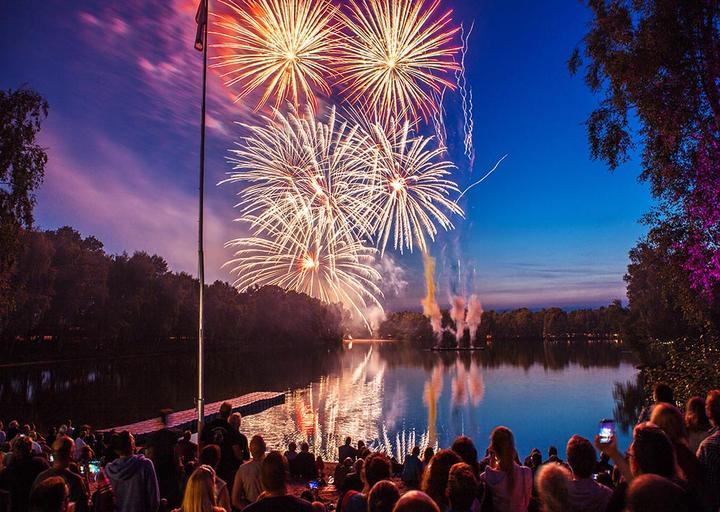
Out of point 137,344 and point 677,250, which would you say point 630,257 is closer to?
point 677,250

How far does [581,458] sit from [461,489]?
1233mm

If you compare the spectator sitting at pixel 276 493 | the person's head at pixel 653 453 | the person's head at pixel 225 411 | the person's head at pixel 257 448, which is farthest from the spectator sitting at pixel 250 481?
the person's head at pixel 653 453

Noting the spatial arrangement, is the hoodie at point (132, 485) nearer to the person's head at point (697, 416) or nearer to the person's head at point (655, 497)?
the person's head at point (655, 497)

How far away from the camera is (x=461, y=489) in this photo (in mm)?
3768

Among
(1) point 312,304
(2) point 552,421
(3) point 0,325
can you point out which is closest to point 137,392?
(3) point 0,325

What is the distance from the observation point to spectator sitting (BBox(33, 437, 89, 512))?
5672 millimetres

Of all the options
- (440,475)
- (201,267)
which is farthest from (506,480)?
(201,267)

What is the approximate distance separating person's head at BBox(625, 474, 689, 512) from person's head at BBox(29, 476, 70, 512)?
3914 millimetres

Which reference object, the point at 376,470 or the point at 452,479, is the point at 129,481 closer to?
the point at 376,470

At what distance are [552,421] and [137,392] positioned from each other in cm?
3464

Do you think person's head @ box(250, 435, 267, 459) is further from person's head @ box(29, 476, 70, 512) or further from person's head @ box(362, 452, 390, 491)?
person's head @ box(29, 476, 70, 512)

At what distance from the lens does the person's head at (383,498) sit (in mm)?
3645

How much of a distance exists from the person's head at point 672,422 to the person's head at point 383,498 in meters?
2.61

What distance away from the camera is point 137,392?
47.5m
